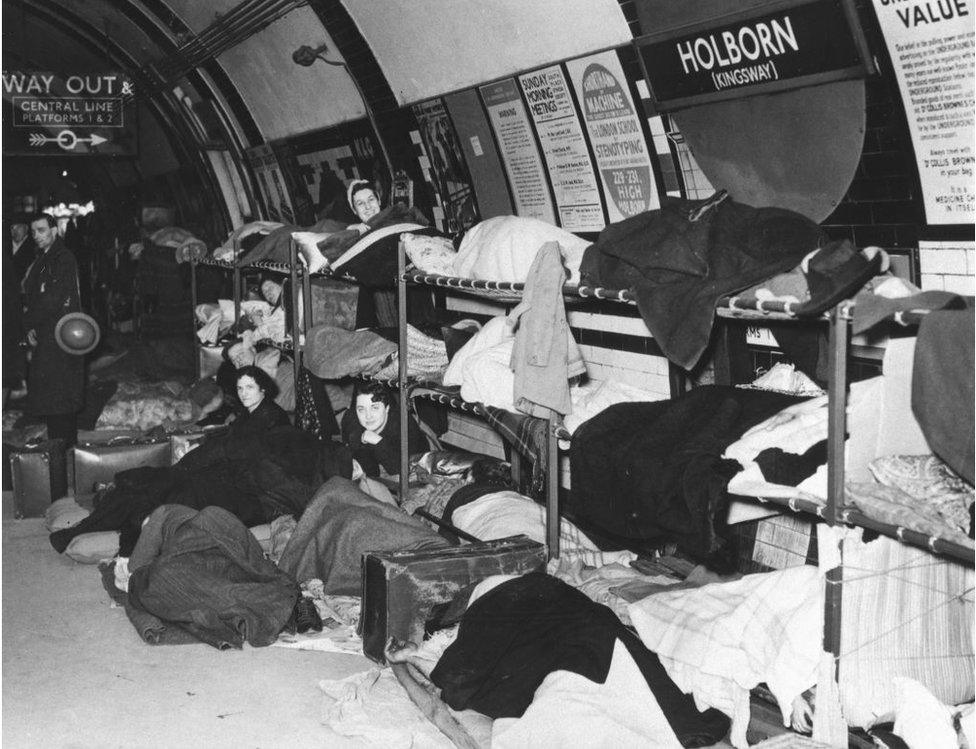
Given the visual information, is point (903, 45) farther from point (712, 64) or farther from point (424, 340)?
point (424, 340)

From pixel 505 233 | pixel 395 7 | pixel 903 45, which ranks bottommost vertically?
pixel 505 233

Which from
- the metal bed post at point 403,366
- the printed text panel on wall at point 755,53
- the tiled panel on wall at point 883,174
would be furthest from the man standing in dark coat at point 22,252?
the tiled panel on wall at point 883,174

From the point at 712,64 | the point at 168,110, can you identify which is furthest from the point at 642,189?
the point at 168,110

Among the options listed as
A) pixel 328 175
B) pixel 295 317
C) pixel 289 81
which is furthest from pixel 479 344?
Result: pixel 289 81

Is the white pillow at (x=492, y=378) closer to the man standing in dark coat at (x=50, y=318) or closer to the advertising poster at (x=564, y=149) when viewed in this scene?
the advertising poster at (x=564, y=149)

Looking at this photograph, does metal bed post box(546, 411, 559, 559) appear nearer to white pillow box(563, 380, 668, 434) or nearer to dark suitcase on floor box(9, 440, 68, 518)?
white pillow box(563, 380, 668, 434)

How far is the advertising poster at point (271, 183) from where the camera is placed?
422 inches

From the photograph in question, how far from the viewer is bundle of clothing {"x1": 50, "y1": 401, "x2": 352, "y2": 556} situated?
677 centimetres

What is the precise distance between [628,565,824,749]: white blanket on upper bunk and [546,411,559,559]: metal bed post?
3.40ft

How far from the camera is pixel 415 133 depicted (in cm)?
766

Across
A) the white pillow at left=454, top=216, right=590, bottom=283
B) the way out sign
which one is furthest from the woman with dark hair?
the way out sign

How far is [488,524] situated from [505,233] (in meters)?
1.45

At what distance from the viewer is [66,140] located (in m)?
11.5

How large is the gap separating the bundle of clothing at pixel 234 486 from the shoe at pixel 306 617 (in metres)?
1.20
